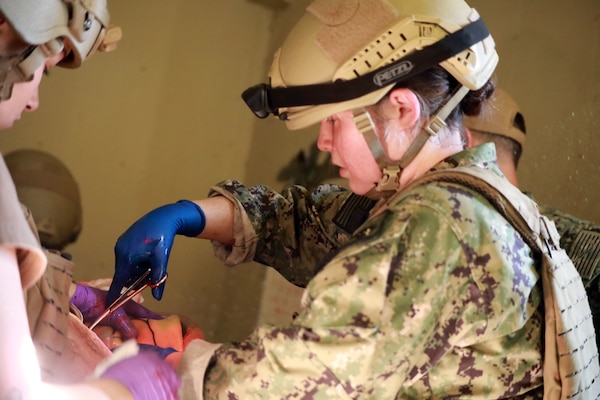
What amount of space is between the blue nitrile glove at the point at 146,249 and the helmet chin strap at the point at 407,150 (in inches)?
16.2

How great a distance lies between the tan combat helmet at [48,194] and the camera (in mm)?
2092

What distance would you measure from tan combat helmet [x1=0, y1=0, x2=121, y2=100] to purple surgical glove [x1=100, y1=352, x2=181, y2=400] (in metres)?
0.37

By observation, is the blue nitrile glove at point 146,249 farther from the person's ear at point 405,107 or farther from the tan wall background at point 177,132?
the tan wall background at point 177,132

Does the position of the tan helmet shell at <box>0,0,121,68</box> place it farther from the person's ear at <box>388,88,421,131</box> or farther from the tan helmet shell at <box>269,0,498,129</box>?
the person's ear at <box>388,88,421,131</box>

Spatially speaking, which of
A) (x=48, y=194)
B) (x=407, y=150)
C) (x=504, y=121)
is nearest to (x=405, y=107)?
(x=407, y=150)

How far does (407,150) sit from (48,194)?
126cm

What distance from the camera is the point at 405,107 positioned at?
47.1 inches

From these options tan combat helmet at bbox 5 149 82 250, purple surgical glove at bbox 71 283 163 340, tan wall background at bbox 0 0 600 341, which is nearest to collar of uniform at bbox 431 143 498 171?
purple surgical glove at bbox 71 283 163 340

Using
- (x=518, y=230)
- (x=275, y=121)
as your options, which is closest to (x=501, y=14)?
(x=275, y=121)

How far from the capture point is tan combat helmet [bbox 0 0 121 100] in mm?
938

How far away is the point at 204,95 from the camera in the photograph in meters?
2.46

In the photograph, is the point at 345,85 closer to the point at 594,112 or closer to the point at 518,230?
the point at 518,230

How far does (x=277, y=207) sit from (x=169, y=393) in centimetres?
62

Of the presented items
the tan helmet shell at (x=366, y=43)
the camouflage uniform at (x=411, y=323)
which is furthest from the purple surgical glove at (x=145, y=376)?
the tan helmet shell at (x=366, y=43)
